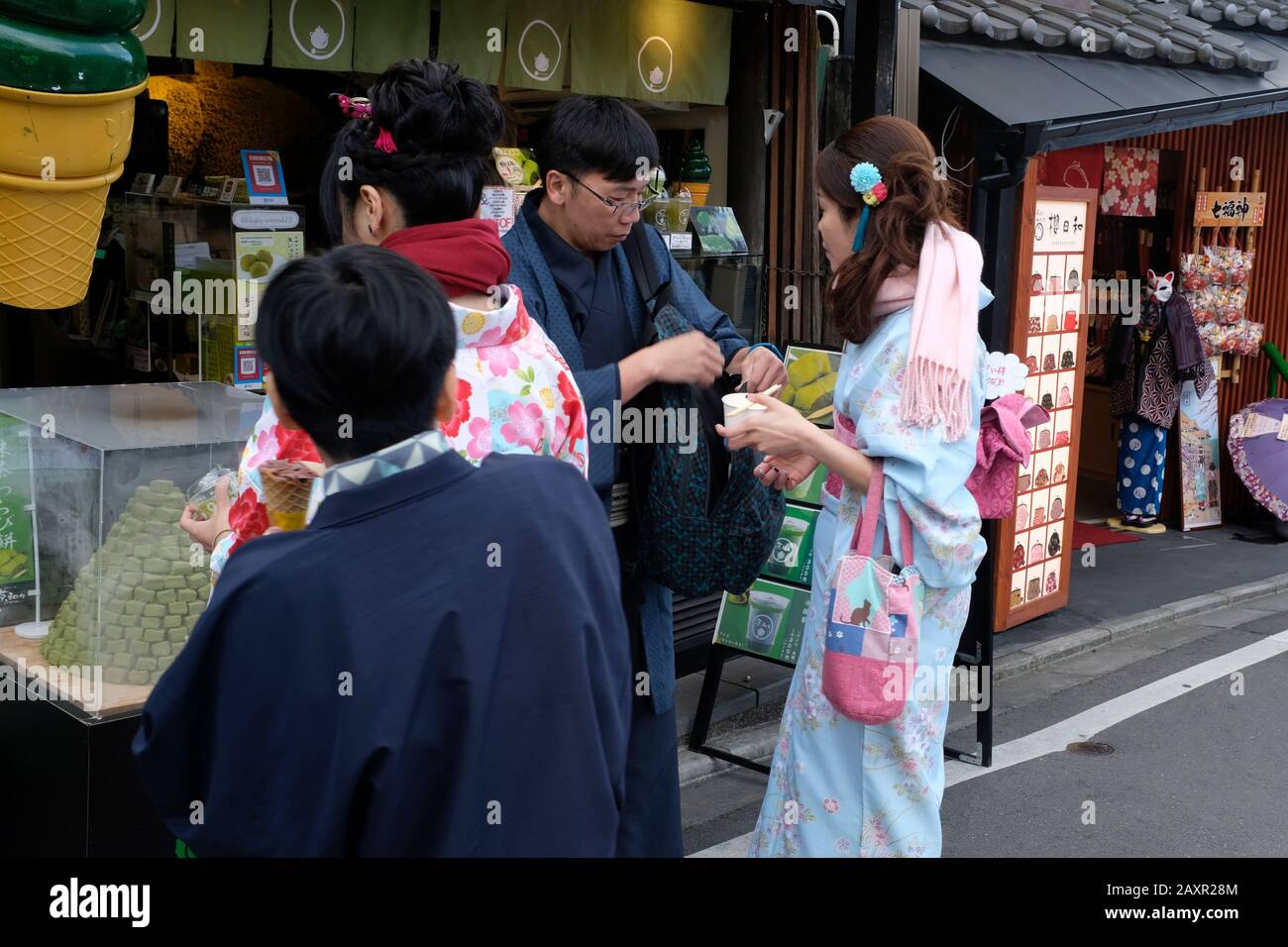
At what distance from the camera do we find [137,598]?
11.5ft

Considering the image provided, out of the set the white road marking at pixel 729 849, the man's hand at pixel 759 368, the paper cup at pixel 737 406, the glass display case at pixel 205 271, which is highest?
the glass display case at pixel 205 271

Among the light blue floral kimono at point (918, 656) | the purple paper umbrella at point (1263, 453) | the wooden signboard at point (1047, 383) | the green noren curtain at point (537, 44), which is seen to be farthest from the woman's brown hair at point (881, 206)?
the purple paper umbrella at point (1263, 453)

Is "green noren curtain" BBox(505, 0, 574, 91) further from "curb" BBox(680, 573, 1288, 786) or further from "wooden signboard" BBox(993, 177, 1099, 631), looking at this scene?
"curb" BBox(680, 573, 1288, 786)

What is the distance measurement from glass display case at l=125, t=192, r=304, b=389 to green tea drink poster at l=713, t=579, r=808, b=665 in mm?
2333

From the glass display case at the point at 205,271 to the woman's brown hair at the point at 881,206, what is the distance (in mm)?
3011

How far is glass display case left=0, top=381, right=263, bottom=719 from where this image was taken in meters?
3.46

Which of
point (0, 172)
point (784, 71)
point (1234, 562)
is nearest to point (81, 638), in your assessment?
point (0, 172)

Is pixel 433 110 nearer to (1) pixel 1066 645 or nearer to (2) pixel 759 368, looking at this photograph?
(2) pixel 759 368

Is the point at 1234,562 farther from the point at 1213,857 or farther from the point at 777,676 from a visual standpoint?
the point at 1213,857

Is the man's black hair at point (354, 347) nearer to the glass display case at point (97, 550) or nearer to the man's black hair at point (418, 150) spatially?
the man's black hair at point (418, 150)

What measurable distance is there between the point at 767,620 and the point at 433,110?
3326 mm

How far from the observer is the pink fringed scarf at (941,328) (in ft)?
10.7

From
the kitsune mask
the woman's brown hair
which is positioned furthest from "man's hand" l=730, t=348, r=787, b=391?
the kitsune mask

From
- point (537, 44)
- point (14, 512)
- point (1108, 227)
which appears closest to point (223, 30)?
point (537, 44)
